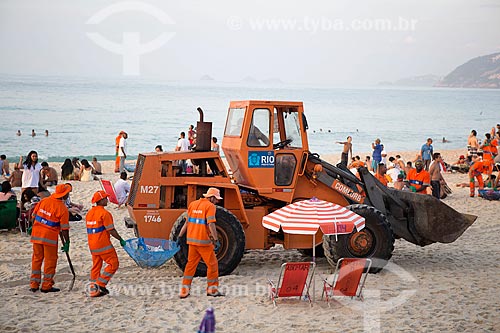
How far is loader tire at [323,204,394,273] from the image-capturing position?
36.2 feet

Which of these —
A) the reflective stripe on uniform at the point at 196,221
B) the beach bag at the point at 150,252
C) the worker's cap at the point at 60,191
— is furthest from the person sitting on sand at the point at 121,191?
the reflective stripe on uniform at the point at 196,221

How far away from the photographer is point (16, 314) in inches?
347

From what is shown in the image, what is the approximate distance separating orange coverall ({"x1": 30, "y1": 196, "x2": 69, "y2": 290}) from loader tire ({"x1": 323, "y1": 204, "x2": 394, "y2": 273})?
4168mm

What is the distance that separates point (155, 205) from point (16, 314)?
2.93m

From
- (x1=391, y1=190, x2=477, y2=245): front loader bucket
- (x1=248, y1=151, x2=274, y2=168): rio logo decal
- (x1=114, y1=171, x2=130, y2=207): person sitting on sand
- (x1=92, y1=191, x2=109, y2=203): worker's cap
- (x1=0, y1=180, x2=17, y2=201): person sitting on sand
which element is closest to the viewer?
(x1=92, y1=191, x2=109, y2=203): worker's cap

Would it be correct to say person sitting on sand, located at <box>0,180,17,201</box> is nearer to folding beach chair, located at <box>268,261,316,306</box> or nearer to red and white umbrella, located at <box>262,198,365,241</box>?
red and white umbrella, located at <box>262,198,365,241</box>

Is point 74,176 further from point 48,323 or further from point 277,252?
point 48,323

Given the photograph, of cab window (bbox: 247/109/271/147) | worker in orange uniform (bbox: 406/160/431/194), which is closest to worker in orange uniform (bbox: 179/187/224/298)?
cab window (bbox: 247/109/271/147)

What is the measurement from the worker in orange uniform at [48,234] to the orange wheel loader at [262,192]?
1392 millimetres

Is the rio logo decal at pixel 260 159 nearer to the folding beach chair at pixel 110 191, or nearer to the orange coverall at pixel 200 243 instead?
the orange coverall at pixel 200 243

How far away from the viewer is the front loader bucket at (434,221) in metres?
11.7

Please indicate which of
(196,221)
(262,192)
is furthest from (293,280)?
(262,192)

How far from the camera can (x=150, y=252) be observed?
10289 mm

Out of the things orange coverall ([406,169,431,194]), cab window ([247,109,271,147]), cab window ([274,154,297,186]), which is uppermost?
cab window ([247,109,271,147])
